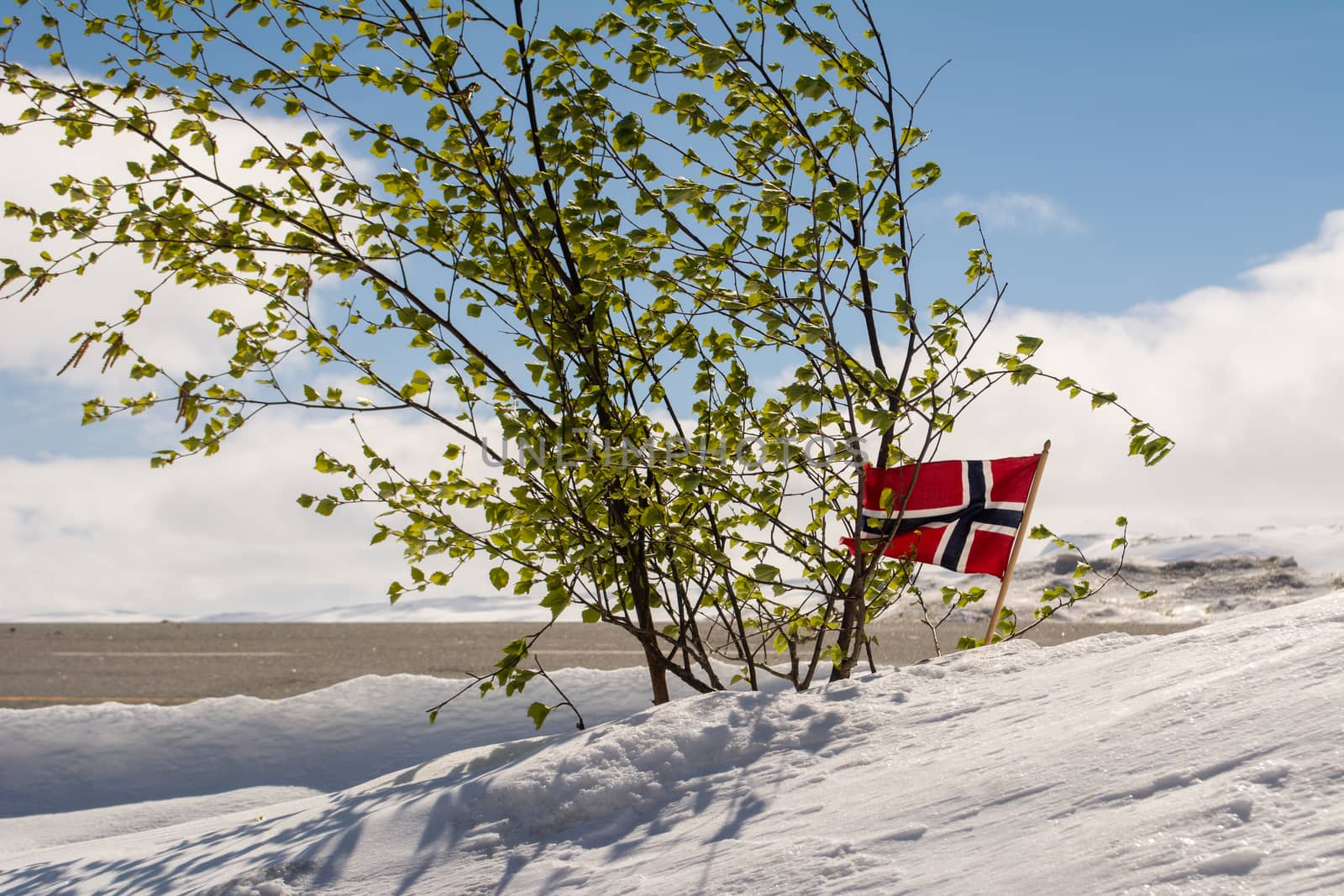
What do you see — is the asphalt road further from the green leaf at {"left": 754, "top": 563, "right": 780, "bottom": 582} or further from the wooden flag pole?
the green leaf at {"left": 754, "top": 563, "right": 780, "bottom": 582}

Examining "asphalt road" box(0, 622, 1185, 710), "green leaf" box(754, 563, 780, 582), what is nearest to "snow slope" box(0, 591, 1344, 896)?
"green leaf" box(754, 563, 780, 582)

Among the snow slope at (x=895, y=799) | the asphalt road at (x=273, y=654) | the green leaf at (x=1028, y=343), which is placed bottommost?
the snow slope at (x=895, y=799)

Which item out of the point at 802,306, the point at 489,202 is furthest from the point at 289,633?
the point at 802,306

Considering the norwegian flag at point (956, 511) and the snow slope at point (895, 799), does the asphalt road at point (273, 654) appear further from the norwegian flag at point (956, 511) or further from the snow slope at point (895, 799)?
the snow slope at point (895, 799)

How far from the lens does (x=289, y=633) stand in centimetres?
1470

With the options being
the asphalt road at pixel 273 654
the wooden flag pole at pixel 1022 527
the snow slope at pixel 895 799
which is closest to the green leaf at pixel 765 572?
the snow slope at pixel 895 799

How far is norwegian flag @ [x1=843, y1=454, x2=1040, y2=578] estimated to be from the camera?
13.7ft

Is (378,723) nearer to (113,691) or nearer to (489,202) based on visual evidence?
(489,202)

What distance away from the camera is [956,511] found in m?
4.23

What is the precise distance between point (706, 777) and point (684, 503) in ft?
5.05

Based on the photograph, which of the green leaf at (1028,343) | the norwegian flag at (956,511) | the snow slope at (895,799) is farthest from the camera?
the norwegian flag at (956,511)

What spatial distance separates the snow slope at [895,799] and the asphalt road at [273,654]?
15.2 ft

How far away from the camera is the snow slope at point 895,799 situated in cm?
183

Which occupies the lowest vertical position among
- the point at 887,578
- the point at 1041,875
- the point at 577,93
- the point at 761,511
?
the point at 1041,875
